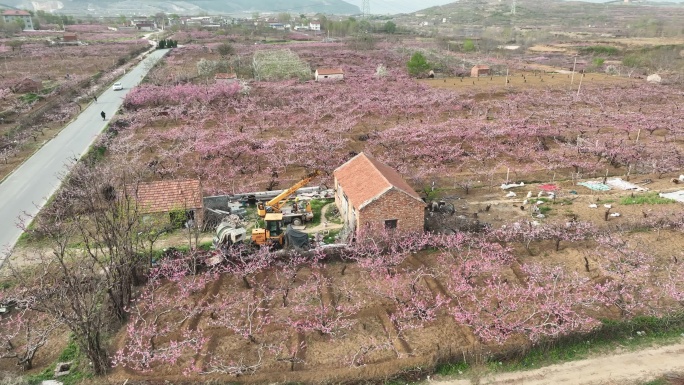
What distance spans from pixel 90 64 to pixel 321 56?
150ft

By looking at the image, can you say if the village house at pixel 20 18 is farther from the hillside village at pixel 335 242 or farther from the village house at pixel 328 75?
the village house at pixel 328 75

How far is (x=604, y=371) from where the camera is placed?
1486cm

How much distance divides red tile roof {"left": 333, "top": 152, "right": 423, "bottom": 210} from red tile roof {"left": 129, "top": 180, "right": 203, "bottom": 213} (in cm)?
798

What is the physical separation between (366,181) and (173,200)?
33.9 feet

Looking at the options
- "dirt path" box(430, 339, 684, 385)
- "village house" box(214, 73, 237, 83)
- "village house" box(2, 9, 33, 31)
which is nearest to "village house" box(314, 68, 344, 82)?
"village house" box(214, 73, 237, 83)

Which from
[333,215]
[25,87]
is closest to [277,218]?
[333,215]

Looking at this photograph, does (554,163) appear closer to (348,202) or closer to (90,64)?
(348,202)

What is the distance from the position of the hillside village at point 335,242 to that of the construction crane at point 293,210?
0.12 meters

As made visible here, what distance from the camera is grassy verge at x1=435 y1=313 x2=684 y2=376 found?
1509 centimetres

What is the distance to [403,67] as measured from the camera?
82.8 metres

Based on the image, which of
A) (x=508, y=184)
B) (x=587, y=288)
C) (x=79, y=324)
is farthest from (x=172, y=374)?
(x=508, y=184)

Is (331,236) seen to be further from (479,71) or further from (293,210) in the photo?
(479,71)

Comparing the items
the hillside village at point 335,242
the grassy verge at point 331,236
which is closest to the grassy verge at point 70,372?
the hillside village at point 335,242

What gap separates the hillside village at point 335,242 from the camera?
15750mm
